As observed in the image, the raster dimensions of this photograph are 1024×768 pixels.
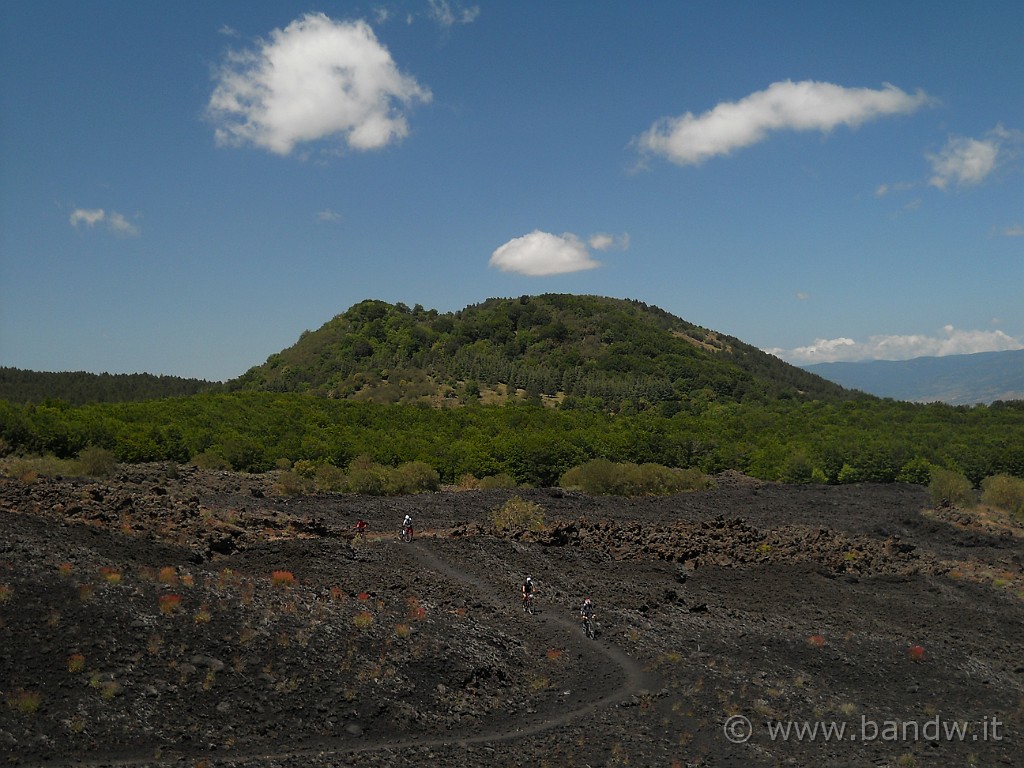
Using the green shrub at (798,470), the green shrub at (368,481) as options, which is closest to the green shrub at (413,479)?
the green shrub at (368,481)

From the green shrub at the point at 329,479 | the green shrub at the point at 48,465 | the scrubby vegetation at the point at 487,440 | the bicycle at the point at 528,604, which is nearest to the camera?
the bicycle at the point at 528,604

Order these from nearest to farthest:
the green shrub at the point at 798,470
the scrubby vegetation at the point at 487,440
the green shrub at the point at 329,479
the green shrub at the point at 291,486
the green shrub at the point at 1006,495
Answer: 1. the green shrub at the point at 291,486
2. the green shrub at the point at 329,479
3. the scrubby vegetation at the point at 487,440
4. the green shrub at the point at 1006,495
5. the green shrub at the point at 798,470

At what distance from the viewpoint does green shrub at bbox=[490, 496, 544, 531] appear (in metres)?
37.6

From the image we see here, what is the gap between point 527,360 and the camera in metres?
142

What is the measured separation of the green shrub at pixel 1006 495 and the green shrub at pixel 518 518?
133 feet

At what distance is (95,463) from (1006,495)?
209ft

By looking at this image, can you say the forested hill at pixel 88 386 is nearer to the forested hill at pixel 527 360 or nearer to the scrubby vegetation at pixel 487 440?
the forested hill at pixel 527 360

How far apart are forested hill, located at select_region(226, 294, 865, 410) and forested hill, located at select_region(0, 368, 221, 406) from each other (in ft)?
37.8

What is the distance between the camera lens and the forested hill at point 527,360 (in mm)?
122062

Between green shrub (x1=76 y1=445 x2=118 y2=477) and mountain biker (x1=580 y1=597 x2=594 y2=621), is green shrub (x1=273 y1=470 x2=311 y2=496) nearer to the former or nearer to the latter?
green shrub (x1=76 y1=445 x2=118 y2=477)

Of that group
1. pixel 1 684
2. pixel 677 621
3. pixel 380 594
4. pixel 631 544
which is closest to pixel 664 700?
pixel 677 621

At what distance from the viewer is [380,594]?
954 inches

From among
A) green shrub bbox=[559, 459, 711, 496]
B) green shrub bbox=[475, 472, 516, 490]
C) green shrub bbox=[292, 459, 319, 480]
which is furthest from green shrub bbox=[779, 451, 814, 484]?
green shrub bbox=[292, 459, 319, 480]

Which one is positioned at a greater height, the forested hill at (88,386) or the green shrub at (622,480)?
the forested hill at (88,386)
